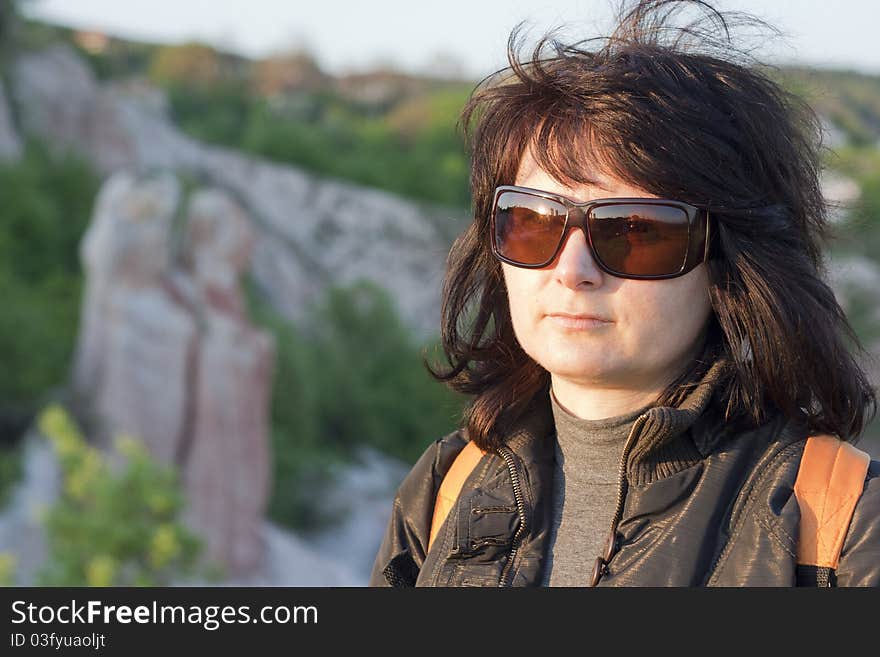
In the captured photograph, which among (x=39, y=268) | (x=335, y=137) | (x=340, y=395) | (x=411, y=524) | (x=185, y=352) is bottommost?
(x=340, y=395)

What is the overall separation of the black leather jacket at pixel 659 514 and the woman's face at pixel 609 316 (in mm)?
66

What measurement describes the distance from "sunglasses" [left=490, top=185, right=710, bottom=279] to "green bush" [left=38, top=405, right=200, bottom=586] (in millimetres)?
4666

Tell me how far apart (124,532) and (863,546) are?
5073mm

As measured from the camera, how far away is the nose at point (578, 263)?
1374 millimetres

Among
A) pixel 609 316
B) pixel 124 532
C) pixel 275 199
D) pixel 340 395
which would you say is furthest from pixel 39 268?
pixel 609 316

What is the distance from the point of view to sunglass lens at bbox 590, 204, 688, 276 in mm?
1353

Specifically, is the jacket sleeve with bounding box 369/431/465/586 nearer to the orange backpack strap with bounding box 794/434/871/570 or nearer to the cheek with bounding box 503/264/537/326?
the cheek with bounding box 503/264/537/326

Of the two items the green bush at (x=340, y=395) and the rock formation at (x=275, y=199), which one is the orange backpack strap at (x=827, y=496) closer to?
the green bush at (x=340, y=395)

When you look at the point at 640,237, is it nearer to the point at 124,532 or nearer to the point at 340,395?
the point at 124,532

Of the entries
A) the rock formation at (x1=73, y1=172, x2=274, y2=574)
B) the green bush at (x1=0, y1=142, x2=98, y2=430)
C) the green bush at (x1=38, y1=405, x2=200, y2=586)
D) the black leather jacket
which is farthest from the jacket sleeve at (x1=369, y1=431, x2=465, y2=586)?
the green bush at (x1=0, y1=142, x2=98, y2=430)

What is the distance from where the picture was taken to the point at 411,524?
153 cm

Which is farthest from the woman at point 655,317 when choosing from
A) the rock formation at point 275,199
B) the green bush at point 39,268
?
the rock formation at point 275,199
